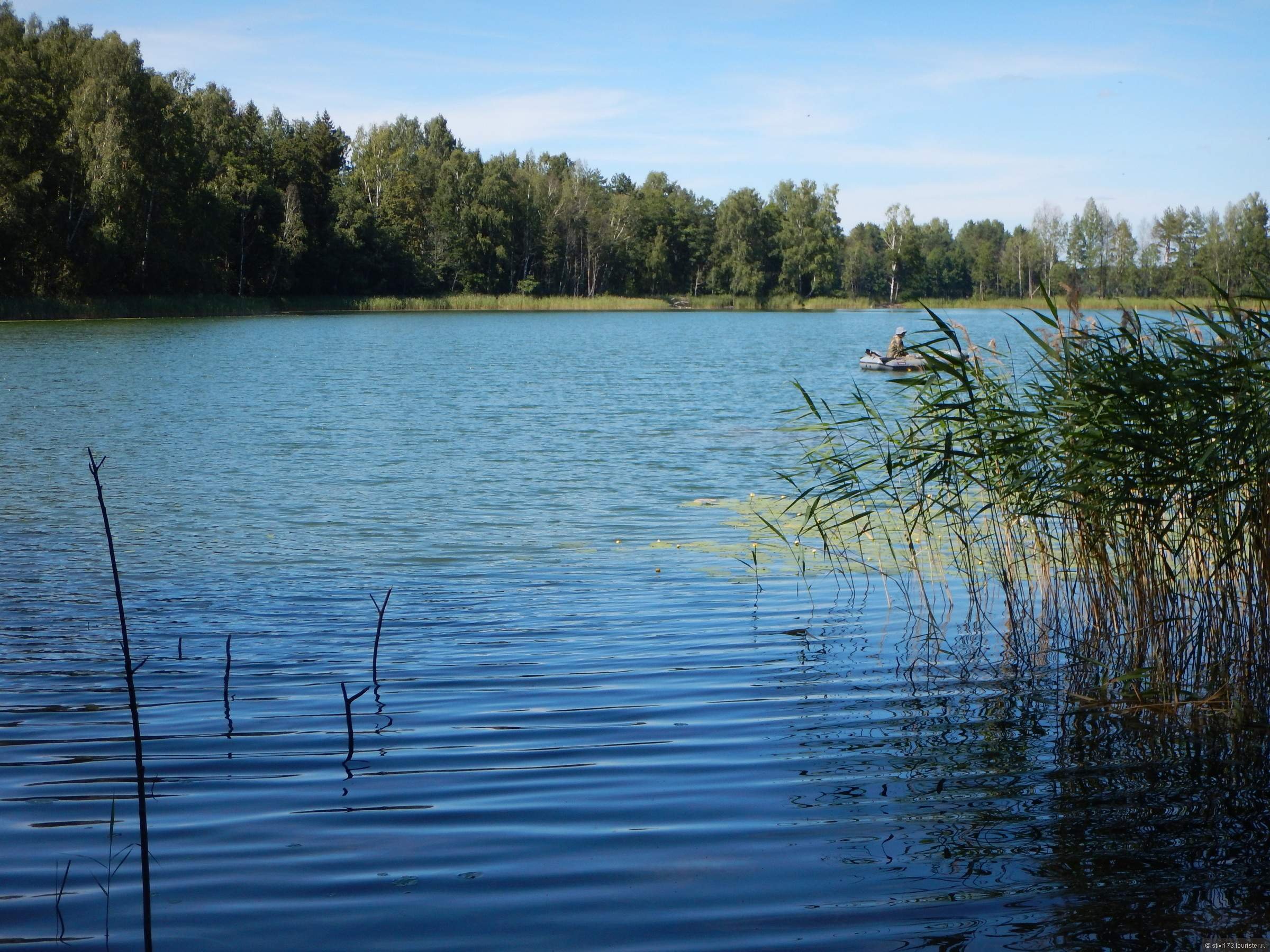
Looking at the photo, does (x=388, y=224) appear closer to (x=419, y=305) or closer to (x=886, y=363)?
(x=419, y=305)

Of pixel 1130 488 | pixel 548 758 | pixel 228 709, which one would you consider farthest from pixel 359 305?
pixel 548 758

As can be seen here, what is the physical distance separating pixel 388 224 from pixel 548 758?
76.2 meters

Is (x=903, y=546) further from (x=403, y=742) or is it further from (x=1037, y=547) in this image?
(x=403, y=742)

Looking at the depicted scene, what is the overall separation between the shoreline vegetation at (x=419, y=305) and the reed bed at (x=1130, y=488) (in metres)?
0.44

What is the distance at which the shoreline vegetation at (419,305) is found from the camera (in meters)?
47.4

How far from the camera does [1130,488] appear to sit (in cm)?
557

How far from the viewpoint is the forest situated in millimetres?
47781

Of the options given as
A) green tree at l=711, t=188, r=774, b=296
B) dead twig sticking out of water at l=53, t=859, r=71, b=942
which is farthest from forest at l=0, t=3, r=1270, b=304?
dead twig sticking out of water at l=53, t=859, r=71, b=942

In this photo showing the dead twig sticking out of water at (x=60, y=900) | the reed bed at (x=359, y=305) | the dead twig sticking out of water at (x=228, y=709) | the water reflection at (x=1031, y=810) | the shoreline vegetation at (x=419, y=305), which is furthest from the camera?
the reed bed at (x=359, y=305)

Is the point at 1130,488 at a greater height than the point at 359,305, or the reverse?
the point at 359,305

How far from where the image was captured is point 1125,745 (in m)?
Result: 5.01

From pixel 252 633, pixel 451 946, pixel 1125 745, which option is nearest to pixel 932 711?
pixel 1125 745

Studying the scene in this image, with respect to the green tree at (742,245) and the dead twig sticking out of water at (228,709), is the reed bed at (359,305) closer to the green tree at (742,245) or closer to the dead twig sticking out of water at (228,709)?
the green tree at (742,245)

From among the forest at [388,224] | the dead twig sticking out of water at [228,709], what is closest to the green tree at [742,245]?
the forest at [388,224]
